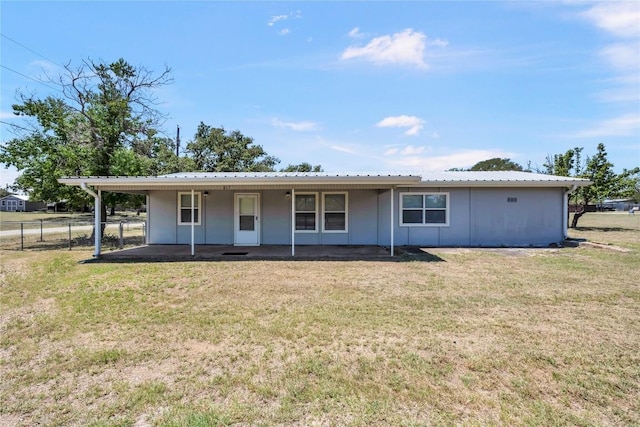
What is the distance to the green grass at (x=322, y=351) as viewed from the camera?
2533 millimetres

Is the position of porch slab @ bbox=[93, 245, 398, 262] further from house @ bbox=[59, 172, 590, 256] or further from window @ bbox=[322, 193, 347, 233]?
window @ bbox=[322, 193, 347, 233]

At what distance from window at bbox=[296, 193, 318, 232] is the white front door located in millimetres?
1410

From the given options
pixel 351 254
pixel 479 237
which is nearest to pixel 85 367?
pixel 351 254

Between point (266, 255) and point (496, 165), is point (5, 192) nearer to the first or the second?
point (266, 255)

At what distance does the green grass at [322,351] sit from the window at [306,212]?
5069 millimetres

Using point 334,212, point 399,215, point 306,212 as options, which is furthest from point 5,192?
point 399,215

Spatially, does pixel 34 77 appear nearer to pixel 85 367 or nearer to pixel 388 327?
pixel 85 367

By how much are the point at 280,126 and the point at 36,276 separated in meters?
20.4

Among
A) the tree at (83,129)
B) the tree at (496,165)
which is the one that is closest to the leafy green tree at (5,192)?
the tree at (83,129)

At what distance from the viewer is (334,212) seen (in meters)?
11.8

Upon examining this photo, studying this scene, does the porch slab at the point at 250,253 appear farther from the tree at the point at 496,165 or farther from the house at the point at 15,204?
the house at the point at 15,204

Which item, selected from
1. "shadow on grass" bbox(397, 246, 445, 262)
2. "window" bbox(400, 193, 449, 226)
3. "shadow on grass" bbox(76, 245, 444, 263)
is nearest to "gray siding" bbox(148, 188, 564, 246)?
"window" bbox(400, 193, 449, 226)

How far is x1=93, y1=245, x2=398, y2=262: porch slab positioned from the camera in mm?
9195

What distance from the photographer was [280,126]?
2592 cm
